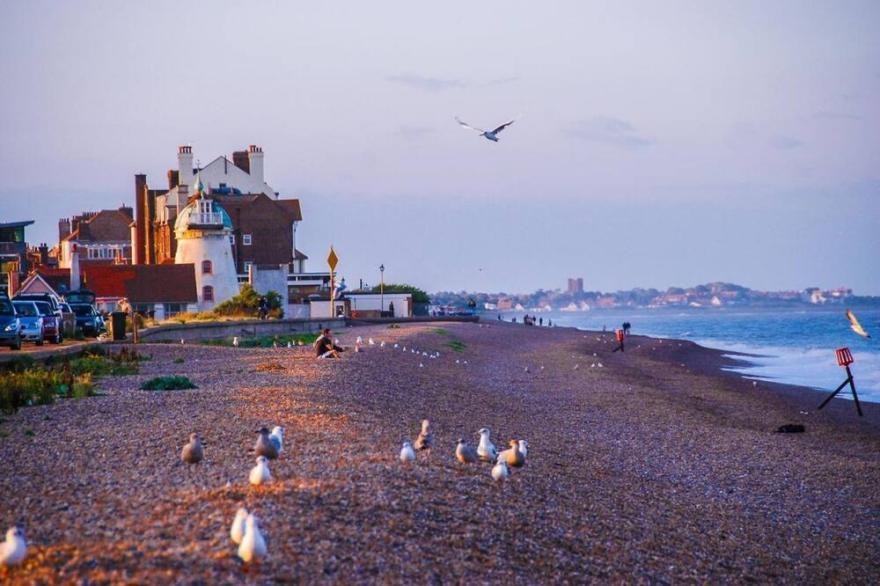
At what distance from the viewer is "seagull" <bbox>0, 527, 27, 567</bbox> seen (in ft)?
25.5

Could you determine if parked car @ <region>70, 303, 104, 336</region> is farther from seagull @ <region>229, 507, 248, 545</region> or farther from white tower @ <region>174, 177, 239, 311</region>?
seagull @ <region>229, 507, 248, 545</region>

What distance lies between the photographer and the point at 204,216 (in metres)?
69.6

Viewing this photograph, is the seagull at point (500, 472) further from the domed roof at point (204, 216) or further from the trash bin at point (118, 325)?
the domed roof at point (204, 216)

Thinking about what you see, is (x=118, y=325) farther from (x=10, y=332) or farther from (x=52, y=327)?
(x=10, y=332)

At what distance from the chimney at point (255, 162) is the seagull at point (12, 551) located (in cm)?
8476

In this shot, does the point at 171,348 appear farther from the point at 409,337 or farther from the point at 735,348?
the point at 735,348

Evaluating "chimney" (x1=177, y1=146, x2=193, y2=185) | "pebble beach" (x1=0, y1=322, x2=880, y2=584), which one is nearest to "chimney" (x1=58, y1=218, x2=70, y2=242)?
"chimney" (x1=177, y1=146, x2=193, y2=185)

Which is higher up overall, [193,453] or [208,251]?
[208,251]

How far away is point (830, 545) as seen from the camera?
13.5 meters

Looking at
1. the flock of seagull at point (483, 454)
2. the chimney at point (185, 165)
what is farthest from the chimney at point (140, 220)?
the flock of seagull at point (483, 454)

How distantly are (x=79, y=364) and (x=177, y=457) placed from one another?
14019 millimetres

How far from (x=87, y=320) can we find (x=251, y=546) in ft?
123

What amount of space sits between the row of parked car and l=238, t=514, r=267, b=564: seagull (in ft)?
82.8

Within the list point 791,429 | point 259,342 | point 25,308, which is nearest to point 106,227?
point 259,342
